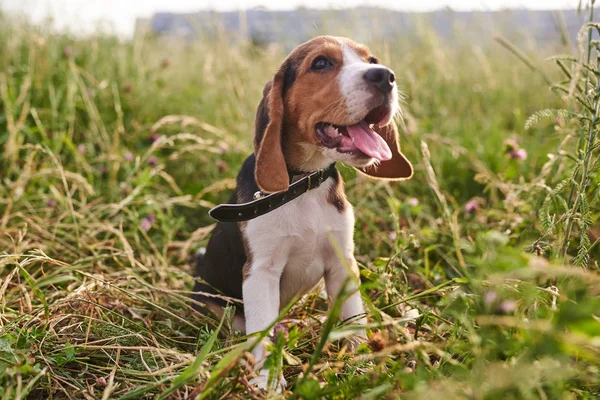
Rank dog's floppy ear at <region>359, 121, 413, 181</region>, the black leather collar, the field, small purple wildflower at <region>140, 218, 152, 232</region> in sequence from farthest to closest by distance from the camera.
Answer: small purple wildflower at <region>140, 218, 152, 232</region>
dog's floppy ear at <region>359, 121, 413, 181</region>
the black leather collar
the field

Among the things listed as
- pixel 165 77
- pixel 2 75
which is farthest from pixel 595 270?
pixel 165 77

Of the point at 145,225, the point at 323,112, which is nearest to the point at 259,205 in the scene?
the point at 323,112

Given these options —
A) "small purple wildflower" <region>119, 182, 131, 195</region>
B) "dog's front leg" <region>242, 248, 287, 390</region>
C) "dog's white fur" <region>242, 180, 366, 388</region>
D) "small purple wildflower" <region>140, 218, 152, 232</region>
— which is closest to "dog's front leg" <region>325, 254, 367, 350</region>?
"dog's white fur" <region>242, 180, 366, 388</region>

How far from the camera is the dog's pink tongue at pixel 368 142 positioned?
2.31 meters

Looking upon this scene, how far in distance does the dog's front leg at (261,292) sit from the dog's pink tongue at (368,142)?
1.83 ft

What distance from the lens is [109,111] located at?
5203mm

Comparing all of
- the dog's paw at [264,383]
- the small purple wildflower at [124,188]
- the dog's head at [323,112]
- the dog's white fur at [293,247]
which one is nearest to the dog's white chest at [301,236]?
the dog's white fur at [293,247]

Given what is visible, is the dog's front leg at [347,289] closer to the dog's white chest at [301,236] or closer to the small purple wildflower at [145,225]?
the dog's white chest at [301,236]

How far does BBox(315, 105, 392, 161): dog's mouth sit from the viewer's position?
232 centimetres

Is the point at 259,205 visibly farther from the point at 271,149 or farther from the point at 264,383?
the point at 264,383

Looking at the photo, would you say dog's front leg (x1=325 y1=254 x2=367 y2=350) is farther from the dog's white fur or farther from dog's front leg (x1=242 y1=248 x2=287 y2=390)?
dog's front leg (x1=242 y1=248 x2=287 y2=390)

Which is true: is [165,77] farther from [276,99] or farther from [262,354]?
[262,354]

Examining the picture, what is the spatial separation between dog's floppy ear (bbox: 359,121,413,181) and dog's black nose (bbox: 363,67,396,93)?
1.66 ft

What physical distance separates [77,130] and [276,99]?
126 inches
